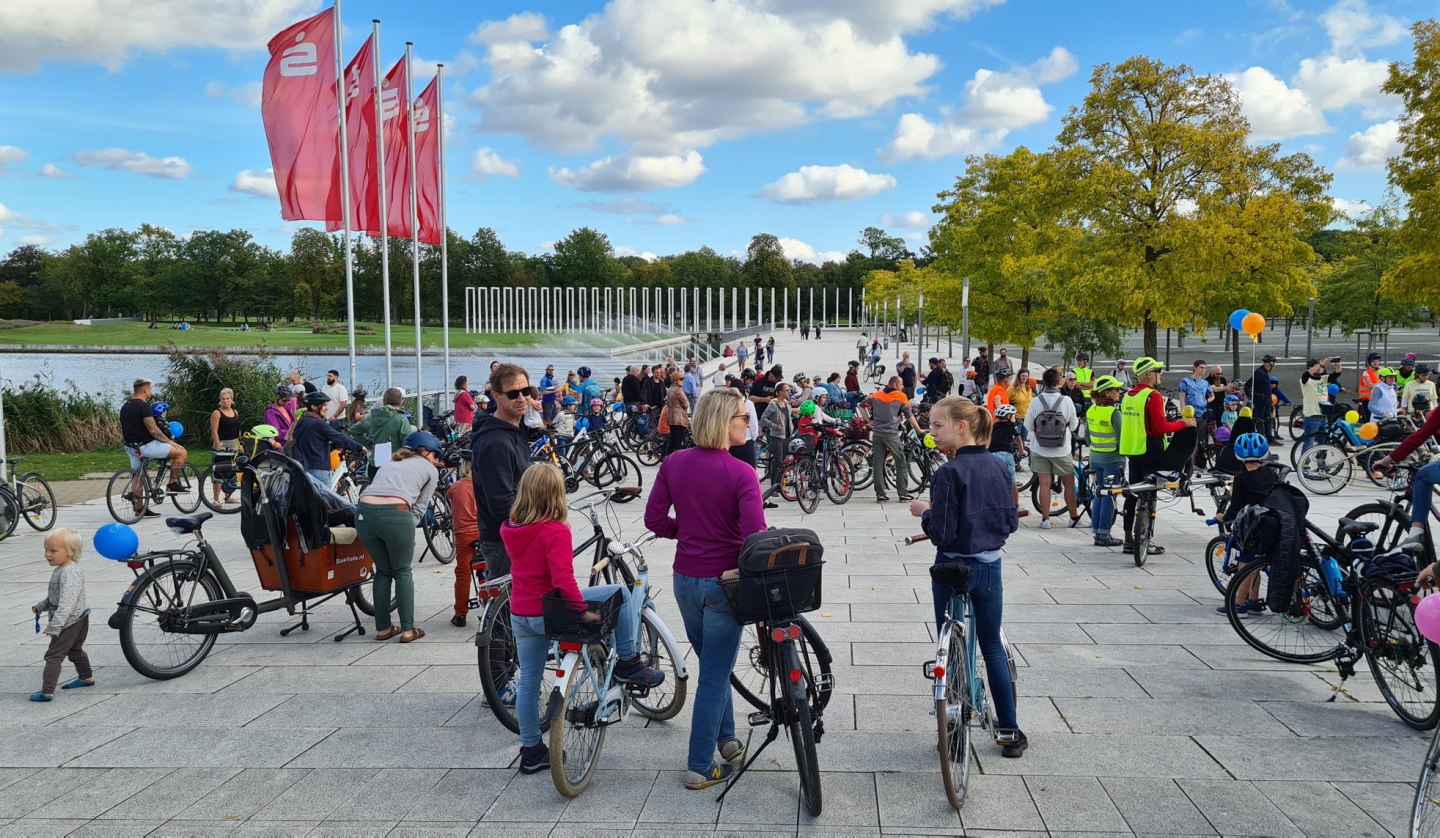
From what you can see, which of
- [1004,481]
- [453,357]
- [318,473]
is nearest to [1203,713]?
[1004,481]

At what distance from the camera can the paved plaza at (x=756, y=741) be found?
3914 mm

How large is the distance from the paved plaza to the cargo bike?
23 centimetres

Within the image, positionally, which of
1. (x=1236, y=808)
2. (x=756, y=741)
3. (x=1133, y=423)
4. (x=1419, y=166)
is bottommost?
(x=756, y=741)

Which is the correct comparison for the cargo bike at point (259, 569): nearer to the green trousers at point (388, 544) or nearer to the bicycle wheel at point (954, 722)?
the green trousers at point (388, 544)

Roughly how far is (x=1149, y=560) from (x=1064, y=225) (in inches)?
939

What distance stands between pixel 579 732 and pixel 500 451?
1716 mm

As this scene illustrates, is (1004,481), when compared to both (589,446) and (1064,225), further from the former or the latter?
(1064,225)

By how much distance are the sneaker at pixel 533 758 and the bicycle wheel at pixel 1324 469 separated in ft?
41.5

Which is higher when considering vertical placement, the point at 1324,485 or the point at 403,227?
the point at 403,227

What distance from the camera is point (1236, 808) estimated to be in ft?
12.9

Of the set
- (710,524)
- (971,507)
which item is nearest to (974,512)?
(971,507)

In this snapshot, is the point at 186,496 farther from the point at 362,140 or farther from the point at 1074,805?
the point at 1074,805

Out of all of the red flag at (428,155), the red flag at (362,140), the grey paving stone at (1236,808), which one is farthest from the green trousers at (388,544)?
the red flag at (428,155)

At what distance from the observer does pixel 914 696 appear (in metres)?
5.30
